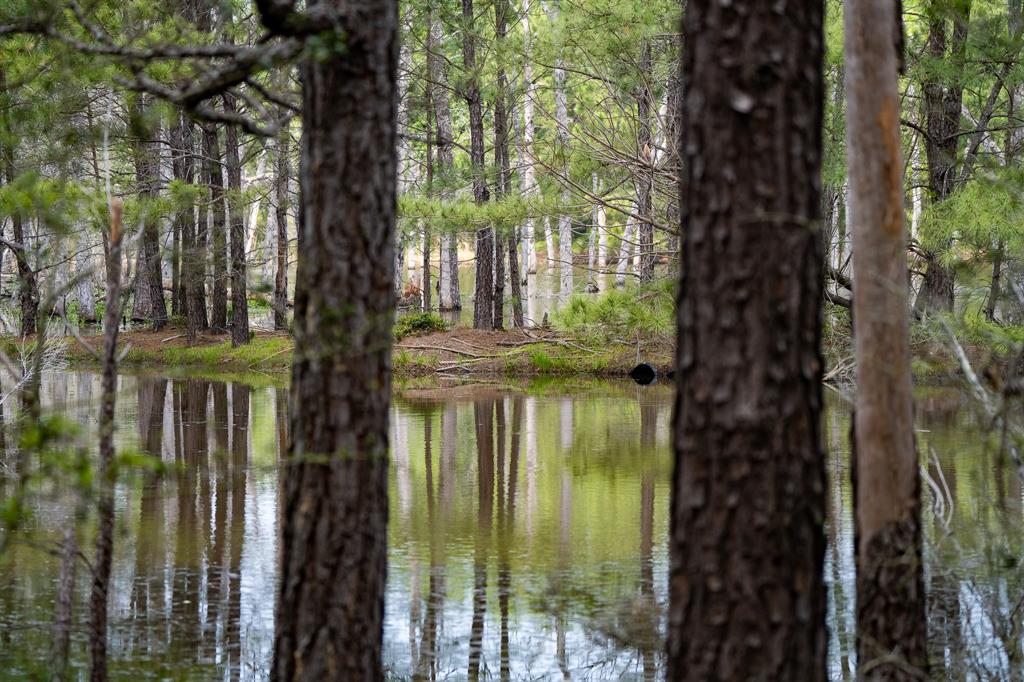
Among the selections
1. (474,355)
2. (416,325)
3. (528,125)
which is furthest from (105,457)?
(528,125)

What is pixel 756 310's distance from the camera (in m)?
3.22

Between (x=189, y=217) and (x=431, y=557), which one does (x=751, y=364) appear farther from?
(x=189, y=217)

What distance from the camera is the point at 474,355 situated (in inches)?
867

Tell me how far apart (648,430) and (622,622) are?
7.67 metres

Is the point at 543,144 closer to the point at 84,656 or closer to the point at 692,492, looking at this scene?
the point at 84,656

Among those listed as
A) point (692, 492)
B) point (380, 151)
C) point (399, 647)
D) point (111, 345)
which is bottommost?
point (399, 647)

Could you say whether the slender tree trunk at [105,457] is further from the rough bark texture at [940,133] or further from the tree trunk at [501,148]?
the tree trunk at [501,148]

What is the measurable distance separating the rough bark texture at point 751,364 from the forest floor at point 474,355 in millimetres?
16773

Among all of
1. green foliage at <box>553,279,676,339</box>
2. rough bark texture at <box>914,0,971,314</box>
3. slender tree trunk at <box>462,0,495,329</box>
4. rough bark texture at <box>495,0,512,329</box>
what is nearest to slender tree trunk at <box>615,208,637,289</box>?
green foliage at <box>553,279,676,339</box>

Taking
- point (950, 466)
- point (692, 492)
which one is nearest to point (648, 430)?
point (950, 466)

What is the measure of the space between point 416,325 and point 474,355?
6.08 feet

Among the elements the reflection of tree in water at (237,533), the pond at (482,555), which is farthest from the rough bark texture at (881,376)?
the reflection of tree in water at (237,533)

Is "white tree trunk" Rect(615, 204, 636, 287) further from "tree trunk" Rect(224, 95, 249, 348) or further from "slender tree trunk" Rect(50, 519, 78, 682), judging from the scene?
"slender tree trunk" Rect(50, 519, 78, 682)

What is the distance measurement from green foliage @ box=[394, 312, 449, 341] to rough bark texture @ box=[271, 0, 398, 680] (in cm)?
1912
